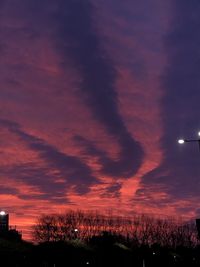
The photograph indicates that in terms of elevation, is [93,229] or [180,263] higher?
[93,229]

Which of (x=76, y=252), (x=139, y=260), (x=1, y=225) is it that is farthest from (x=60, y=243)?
(x=1, y=225)

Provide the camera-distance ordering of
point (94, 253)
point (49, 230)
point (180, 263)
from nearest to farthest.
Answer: point (94, 253), point (180, 263), point (49, 230)

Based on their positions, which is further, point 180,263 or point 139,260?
point 180,263

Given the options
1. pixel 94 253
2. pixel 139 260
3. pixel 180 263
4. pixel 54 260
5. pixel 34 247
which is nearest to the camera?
pixel 34 247

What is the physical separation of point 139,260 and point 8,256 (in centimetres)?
3135

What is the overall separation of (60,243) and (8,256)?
11204mm

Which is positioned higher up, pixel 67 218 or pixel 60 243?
pixel 67 218

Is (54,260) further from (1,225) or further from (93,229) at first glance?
(93,229)

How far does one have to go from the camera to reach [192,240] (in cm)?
15700

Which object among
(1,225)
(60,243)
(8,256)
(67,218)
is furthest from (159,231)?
(8,256)

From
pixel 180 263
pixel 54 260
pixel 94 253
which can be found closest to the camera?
pixel 54 260

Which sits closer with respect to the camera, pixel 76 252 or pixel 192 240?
pixel 76 252

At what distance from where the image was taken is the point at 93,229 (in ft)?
428

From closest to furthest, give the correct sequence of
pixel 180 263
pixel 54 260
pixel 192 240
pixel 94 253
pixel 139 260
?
pixel 54 260, pixel 94 253, pixel 139 260, pixel 180 263, pixel 192 240
